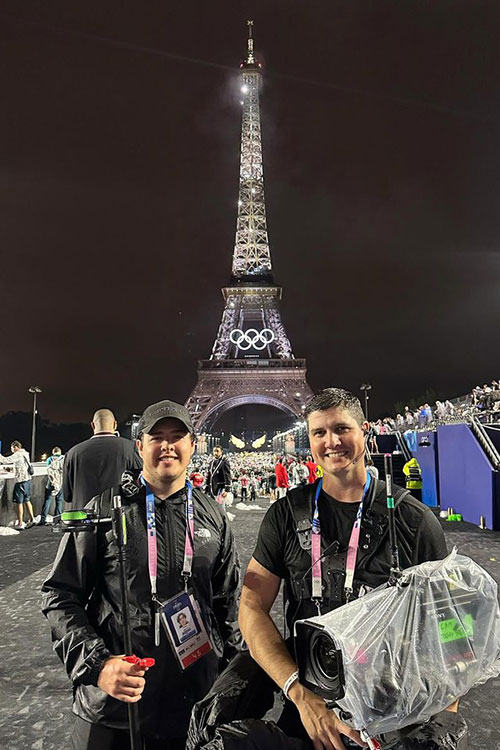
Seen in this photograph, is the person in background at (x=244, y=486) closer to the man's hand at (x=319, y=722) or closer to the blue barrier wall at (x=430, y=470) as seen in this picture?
the blue barrier wall at (x=430, y=470)

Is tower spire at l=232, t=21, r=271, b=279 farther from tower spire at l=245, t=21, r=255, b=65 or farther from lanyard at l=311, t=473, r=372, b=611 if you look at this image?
lanyard at l=311, t=473, r=372, b=611

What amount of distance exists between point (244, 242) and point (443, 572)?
5482cm

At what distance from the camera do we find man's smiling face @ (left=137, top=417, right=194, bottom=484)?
222 cm

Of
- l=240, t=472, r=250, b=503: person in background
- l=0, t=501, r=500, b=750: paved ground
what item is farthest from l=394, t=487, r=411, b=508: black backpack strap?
l=240, t=472, r=250, b=503: person in background

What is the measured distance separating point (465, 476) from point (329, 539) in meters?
12.2

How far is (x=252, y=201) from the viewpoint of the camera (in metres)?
56.1

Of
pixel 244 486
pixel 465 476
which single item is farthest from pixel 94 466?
pixel 244 486

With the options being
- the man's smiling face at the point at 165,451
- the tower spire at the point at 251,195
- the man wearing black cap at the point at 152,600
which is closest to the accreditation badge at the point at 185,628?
the man wearing black cap at the point at 152,600

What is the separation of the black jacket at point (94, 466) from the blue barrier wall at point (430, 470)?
12383 millimetres

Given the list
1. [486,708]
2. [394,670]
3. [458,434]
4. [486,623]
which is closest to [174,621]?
[394,670]

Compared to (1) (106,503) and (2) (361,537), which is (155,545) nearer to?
(1) (106,503)

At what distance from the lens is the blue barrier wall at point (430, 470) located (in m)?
15.9

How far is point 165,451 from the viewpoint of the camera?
2.23 meters

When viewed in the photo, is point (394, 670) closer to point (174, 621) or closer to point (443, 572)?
point (443, 572)
